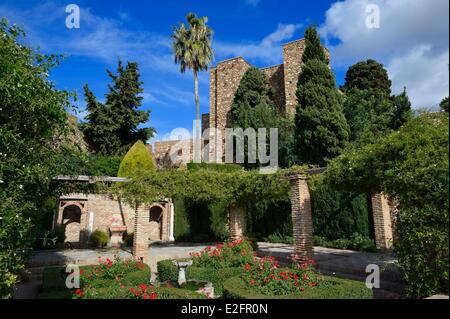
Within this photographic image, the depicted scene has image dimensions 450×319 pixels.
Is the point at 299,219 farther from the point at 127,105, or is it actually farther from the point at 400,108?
the point at 127,105

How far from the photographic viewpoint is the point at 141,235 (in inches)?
406

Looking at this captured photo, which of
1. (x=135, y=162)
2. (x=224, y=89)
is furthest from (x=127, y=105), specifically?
(x=224, y=89)

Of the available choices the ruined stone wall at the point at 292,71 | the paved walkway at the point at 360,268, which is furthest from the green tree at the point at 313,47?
the paved walkway at the point at 360,268

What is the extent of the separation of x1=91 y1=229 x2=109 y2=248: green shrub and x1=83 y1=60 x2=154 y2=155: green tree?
665cm

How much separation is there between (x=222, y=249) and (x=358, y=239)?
684 centimetres

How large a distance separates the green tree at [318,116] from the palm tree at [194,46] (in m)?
7.42

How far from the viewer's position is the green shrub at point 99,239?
1459 centimetres

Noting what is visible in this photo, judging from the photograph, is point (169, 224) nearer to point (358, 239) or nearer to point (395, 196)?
point (358, 239)

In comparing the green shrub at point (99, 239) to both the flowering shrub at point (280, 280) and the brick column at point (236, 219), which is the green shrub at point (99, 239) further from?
the flowering shrub at point (280, 280)

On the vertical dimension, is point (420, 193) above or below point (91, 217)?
above

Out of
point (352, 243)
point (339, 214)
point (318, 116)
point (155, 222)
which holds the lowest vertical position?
point (352, 243)

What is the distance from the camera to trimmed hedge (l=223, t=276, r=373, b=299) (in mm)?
4340

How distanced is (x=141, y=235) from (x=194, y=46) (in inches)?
621

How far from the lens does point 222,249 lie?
8.12 m
